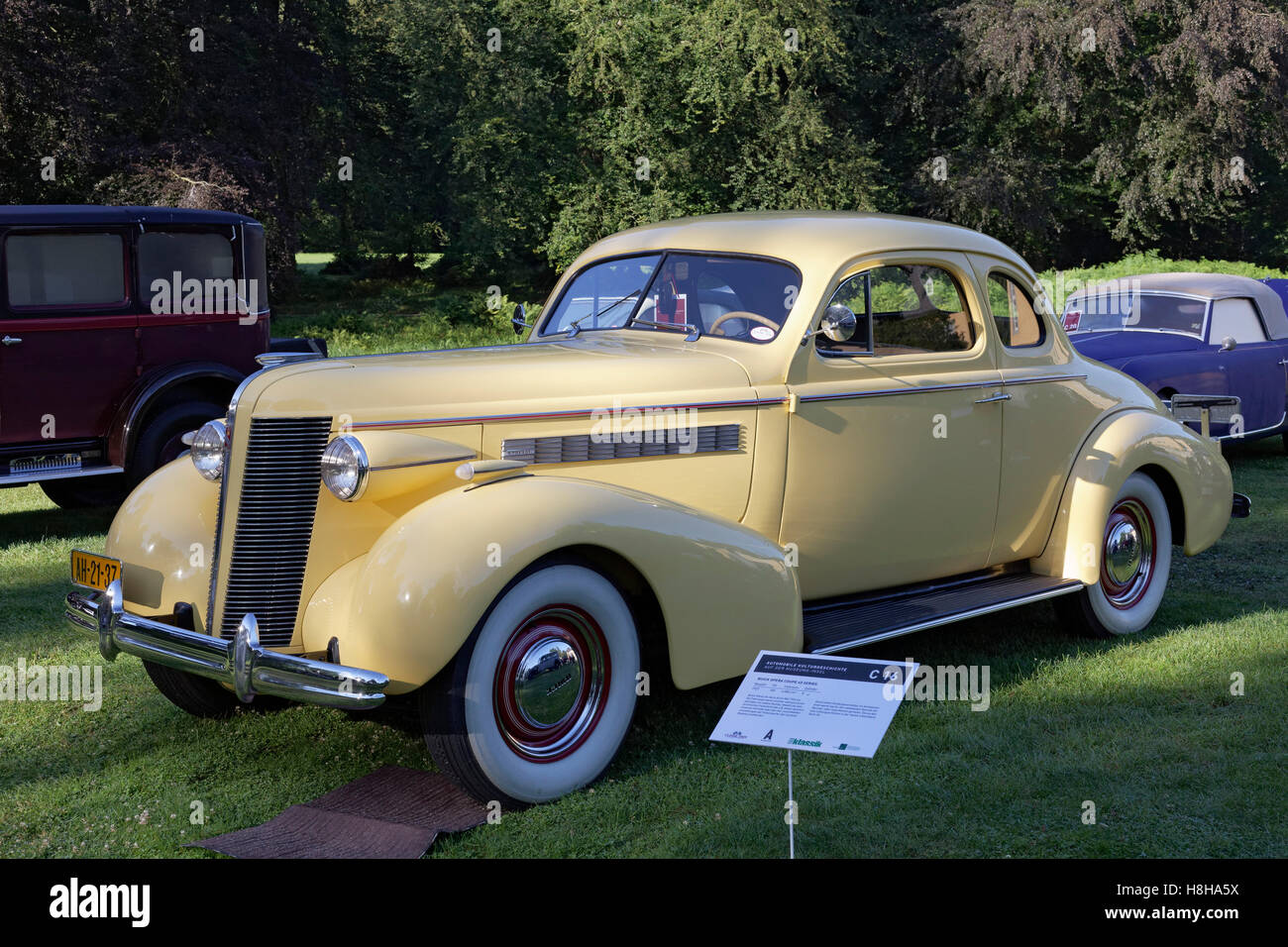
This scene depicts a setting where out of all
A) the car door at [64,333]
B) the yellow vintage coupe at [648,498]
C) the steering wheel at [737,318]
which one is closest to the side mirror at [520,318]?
the yellow vintage coupe at [648,498]

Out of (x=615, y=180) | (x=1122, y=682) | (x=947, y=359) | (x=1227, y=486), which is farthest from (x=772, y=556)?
(x=615, y=180)

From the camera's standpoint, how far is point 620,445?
15.4ft

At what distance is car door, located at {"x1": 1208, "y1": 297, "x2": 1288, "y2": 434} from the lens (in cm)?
1087

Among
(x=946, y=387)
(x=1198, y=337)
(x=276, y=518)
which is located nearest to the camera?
(x=276, y=518)

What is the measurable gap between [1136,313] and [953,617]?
7464mm

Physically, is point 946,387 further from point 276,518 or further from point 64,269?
point 64,269

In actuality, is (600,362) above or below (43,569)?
above

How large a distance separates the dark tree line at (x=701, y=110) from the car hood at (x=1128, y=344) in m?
13.9

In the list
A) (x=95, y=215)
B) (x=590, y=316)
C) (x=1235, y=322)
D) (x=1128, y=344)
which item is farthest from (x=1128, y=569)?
(x=95, y=215)

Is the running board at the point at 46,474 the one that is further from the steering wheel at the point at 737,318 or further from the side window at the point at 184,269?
the steering wheel at the point at 737,318

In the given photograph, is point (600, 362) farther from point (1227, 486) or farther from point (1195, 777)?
point (1227, 486)

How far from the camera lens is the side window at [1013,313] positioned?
5871 mm

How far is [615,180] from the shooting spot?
2639cm

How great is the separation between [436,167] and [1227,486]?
24.9 m
